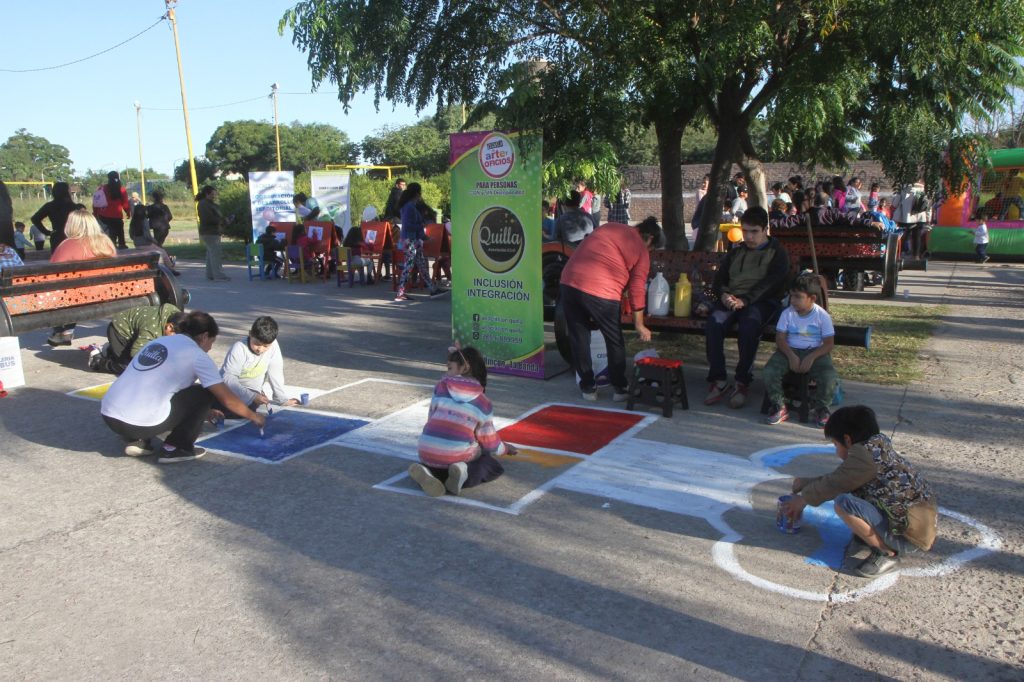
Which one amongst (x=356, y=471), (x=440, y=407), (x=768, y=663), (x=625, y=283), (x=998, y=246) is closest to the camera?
(x=768, y=663)

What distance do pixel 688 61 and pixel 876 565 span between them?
5.13 meters

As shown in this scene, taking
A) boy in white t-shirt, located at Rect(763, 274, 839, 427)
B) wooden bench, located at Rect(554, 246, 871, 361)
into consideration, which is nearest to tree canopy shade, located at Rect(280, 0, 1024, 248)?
wooden bench, located at Rect(554, 246, 871, 361)

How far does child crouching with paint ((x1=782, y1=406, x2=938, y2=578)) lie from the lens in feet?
13.3

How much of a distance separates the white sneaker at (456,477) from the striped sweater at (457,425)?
5cm

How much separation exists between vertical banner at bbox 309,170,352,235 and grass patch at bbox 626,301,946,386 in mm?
11039

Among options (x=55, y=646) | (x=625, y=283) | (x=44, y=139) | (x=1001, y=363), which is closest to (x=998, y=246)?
(x=1001, y=363)

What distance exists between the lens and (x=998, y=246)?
763 inches

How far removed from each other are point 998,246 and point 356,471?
1897cm

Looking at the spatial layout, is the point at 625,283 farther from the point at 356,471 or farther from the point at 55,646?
the point at 55,646

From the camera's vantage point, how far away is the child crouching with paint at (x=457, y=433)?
4.98 m

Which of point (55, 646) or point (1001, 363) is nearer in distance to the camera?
point (55, 646)

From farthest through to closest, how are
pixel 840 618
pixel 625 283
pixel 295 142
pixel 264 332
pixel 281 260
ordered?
1. pixel 295 142
2. pixel 281 260
3. pixel 625 283
4. pixel 264 332
5. pixel 840 618

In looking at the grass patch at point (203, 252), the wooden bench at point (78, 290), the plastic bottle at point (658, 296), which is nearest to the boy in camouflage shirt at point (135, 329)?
the wooden bench at point (78, 290)

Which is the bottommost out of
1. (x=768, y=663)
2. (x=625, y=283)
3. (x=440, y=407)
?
(x=768, y=663)
